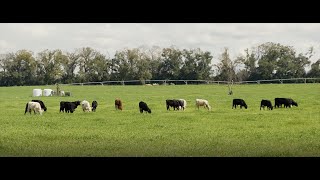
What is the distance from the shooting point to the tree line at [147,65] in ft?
67.6

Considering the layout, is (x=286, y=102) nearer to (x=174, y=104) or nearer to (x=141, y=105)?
(x=174, y=104)

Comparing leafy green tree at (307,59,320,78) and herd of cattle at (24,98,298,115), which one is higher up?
leafy green tree at (307,59,320,78)

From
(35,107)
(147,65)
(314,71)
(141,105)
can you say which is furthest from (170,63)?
(314,71)

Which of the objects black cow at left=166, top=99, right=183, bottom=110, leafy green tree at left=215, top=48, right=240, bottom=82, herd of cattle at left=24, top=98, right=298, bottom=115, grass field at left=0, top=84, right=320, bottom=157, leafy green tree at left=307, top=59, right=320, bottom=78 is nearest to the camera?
grass field at left=0, top=84, right=320, bottom=157

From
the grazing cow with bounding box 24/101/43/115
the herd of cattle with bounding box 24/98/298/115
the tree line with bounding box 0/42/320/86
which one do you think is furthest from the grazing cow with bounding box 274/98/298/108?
the grazing cow with bounding box 24/101/43/115

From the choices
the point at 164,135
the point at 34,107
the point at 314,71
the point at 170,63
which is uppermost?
the point at 170,63

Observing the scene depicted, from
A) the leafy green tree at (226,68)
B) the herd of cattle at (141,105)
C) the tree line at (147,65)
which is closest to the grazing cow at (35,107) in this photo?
the herd of cattle at (141,105)

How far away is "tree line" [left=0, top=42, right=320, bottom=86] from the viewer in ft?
67.6

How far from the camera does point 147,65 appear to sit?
2130cm

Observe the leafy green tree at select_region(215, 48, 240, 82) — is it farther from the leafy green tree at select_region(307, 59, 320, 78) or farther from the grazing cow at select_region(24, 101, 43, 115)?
the grazing cow at select_region(24, 101, 43, 115)
